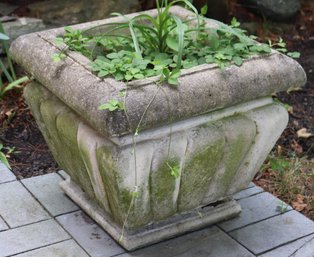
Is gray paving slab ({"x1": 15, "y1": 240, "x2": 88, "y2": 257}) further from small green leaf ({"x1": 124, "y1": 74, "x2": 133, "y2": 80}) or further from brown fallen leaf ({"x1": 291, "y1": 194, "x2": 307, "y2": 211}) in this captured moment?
brown fallen leaf ({"x1": 291, "y1": 194, "x2": 307, "y2": 211})

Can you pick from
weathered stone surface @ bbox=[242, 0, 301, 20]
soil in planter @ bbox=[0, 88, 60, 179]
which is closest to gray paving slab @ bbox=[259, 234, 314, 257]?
soil in planter @ bbox=[0, 88, 60, 179]

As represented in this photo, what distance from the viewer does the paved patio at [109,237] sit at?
2.99 m

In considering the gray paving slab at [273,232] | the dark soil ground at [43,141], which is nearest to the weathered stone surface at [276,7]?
the dark soil ground at [43,141]

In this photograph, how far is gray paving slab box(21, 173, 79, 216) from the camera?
3.30m

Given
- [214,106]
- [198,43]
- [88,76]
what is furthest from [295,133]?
[88,76]

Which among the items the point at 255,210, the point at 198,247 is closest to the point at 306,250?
the point at 255,210

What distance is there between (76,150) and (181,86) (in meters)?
0.58

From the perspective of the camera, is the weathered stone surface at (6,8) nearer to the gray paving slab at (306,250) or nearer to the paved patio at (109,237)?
the paved patio at (109,237)

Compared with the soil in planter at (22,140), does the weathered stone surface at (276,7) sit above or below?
above

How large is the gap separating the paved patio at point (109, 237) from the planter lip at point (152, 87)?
0.63m

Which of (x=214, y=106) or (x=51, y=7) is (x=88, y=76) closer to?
(x=214, y=106)

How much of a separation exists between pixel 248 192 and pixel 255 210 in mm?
166

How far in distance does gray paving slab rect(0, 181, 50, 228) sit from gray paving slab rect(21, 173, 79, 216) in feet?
0.11

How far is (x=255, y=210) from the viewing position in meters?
3.34
